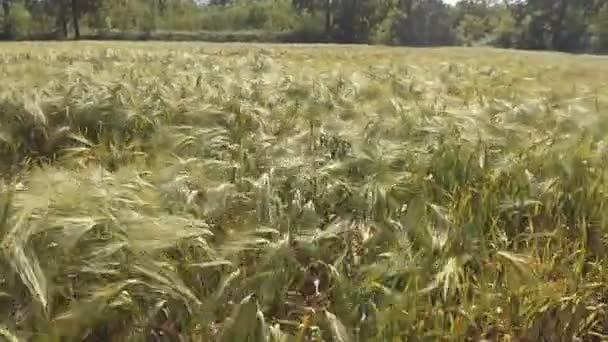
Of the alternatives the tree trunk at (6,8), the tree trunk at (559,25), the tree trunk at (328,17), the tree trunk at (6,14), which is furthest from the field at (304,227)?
the tree trunk at (6,8)

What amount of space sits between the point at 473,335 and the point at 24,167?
2371mm

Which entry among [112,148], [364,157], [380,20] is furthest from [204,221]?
[380,20]

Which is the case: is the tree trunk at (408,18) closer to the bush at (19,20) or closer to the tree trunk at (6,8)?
the bush at (19,20)

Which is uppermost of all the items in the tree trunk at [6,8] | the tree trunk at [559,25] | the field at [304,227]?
the tree trunk at [6,8]

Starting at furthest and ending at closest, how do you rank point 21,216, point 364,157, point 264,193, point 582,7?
1. point 582,7
2. point 364,157
3. point 264,193
4. point 21,216

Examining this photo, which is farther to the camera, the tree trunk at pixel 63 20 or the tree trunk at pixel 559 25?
the tree trunk at pixel 559 25

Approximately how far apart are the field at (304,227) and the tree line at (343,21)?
48.8 meters

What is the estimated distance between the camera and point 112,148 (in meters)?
2.86

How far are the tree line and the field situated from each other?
4882 centimetres

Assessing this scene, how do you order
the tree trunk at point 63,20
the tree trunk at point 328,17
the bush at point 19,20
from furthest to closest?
1. the tree trunk at point 328,17
2. the bush at point 19,20
3. the tree trunk at point 63,20

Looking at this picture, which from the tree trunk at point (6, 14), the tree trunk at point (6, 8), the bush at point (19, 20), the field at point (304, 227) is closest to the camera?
the field at point (304, 227)

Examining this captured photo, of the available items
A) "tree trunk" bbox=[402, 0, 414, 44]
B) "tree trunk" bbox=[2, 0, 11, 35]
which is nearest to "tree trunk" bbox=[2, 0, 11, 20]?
"tree trunk" bbox=[2, 0, 11, 35]

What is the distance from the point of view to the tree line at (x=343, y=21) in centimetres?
5291

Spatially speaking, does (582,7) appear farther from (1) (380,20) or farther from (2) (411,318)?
(2) (411,318)
